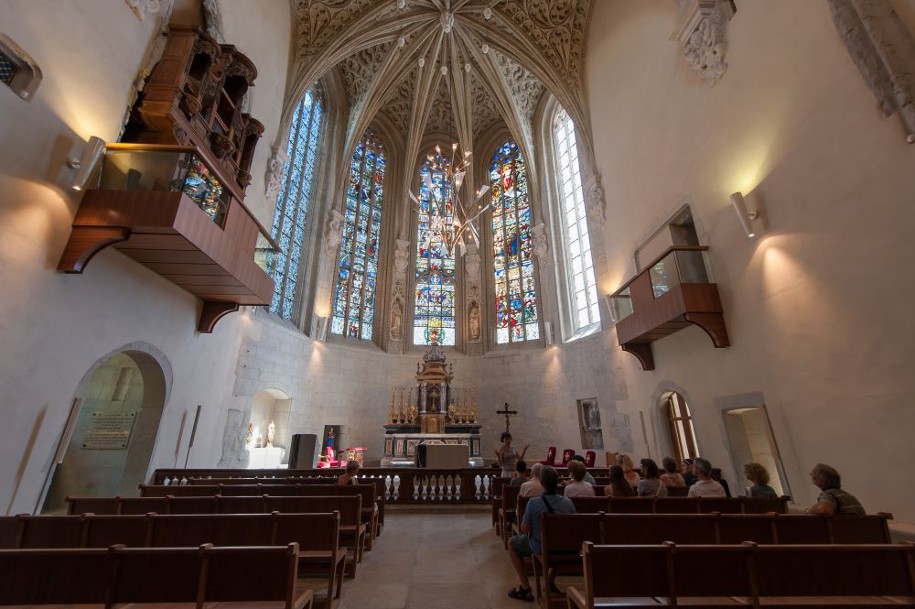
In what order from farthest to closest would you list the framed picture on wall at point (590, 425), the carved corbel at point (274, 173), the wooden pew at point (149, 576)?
the framed picture on wall at point (590, 425) < the carved corbel at point (274, 173) < the wooden pew at point (149, 576)

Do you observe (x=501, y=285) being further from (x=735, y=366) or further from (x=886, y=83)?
(x=886, y=83)

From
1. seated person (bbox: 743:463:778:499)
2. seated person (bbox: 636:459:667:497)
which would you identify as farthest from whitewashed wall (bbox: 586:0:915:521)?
seated person (bbox: 636:459:667:497)

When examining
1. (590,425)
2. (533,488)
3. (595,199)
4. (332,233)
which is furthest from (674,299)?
(332,233)

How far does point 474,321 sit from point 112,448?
34.8 feet

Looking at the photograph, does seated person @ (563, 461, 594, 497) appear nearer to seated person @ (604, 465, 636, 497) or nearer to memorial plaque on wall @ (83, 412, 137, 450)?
seated person @ (604, 465, 636, 497)

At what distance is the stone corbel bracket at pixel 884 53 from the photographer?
3807 mm

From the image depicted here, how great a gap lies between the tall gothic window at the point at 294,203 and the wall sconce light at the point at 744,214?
10291 mm

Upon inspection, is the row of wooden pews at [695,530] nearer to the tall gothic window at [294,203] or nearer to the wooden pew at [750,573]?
the wooden pew at [750,573]

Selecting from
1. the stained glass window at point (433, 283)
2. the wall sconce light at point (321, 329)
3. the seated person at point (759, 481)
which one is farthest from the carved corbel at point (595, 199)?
the wall sconce light at point (321, 329)

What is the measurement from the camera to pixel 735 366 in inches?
229

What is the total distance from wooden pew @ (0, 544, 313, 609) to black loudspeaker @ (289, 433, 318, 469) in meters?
8.22

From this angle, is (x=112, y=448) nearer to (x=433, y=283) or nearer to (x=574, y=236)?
(x=433, y=283)

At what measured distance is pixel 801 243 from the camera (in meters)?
4.80

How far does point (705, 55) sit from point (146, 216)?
8.52 m
